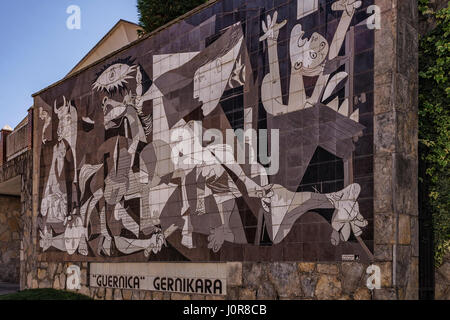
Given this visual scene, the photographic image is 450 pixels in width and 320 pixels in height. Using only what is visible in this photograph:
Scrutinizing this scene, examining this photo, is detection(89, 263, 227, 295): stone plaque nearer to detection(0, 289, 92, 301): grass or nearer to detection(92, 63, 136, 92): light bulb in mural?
detection(0, 289, 92, 301): grass

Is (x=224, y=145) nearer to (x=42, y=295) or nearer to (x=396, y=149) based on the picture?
(x=396, y=149)

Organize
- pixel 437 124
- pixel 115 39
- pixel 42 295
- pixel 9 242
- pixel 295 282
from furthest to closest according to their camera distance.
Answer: pixel 9 242
pixel 115 39
pixel 42 295
pixel 295 282
pixel 437 124

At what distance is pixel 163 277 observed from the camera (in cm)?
1228

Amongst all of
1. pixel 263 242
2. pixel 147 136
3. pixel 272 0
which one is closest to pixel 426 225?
pixel 263 242

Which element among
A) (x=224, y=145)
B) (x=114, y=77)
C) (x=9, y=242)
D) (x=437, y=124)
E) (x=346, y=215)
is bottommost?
(x=9, y=242)

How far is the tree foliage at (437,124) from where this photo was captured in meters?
9.09

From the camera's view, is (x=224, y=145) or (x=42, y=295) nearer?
(x=224, y=145)

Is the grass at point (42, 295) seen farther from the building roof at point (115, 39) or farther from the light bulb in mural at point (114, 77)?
the building roof at point (115, 39)

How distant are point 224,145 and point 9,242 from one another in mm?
15922

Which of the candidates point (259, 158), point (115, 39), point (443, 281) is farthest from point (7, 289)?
point (443, 281)

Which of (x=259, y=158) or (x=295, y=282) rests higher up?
(x=259, y=158)

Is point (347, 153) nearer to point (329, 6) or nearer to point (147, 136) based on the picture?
point (329, 6)

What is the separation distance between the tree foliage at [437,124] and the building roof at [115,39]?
39.7 ft

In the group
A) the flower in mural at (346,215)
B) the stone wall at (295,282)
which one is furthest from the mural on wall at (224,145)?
the stone wall at (295,282)
